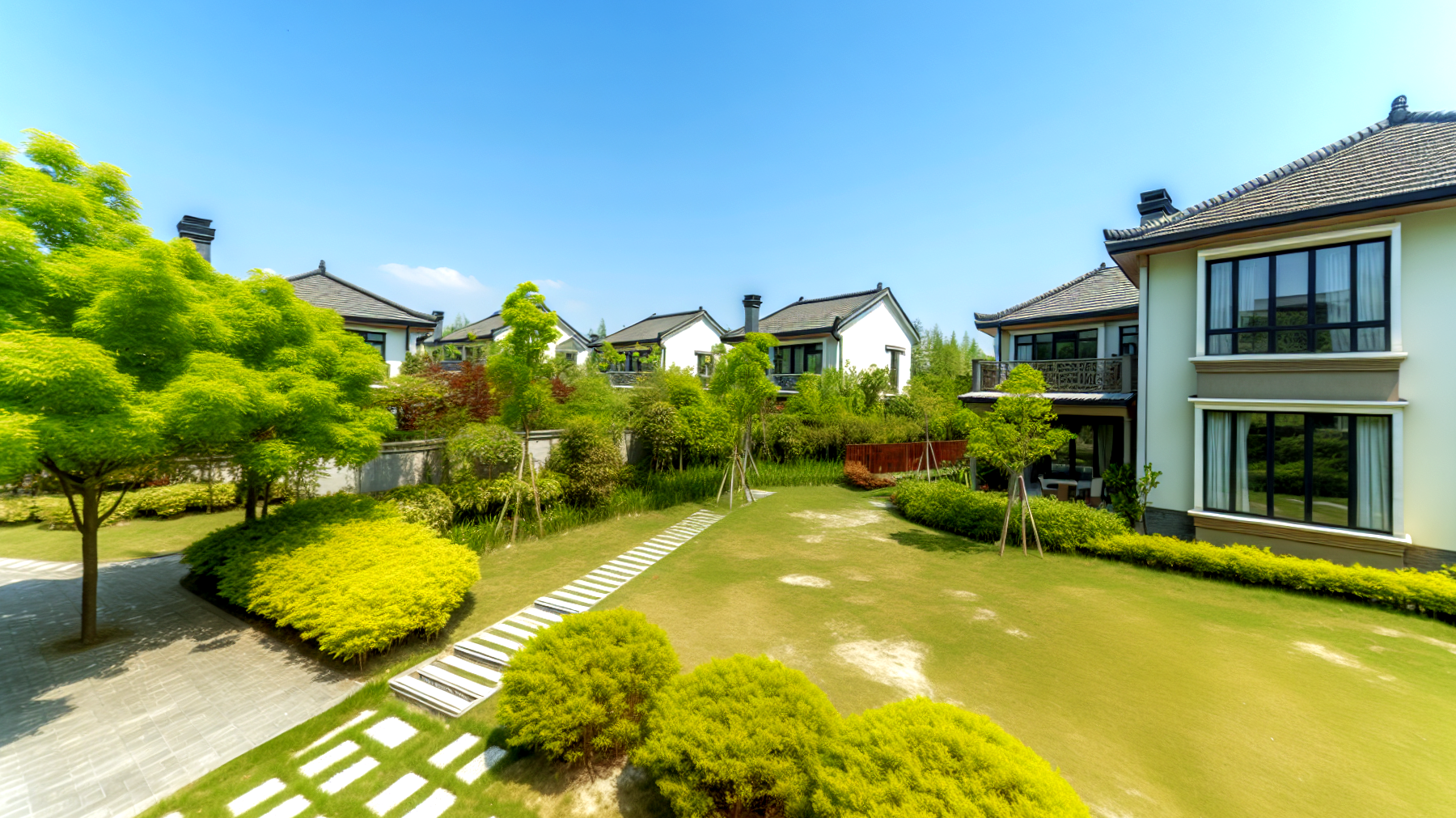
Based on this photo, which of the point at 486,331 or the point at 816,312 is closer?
the point at 816,312

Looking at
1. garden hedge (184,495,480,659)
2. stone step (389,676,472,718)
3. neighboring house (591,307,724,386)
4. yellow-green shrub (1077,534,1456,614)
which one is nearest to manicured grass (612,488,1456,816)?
yellow-green shrub (1077,534,1456,614)

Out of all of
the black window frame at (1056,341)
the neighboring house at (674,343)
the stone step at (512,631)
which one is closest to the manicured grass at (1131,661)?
the stone step at (512,631)

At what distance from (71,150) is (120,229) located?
104 cm

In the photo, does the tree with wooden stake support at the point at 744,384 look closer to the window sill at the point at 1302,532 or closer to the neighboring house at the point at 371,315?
the window sill at the point at 1302,532

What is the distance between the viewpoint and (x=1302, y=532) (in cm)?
867

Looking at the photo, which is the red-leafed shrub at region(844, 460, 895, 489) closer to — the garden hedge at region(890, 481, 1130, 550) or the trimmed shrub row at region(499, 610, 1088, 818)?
the garden hedge at region(890, 481, 1130, 550)

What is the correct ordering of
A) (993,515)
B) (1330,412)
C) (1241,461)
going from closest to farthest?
1. (1330,412)
2. (1241,461)
3. (993,515)

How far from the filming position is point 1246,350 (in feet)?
30.7

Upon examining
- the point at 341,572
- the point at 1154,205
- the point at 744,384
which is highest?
the point at 1154,205

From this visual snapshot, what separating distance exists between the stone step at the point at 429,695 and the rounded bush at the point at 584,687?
0.82m

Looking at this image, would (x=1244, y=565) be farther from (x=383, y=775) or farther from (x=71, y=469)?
(x=71, y=469)

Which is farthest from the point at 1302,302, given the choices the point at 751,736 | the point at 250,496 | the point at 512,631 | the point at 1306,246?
the point at 250,496

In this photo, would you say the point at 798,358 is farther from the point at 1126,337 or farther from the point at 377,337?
the point at 377,337

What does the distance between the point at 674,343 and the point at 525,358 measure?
19516 millimetres
